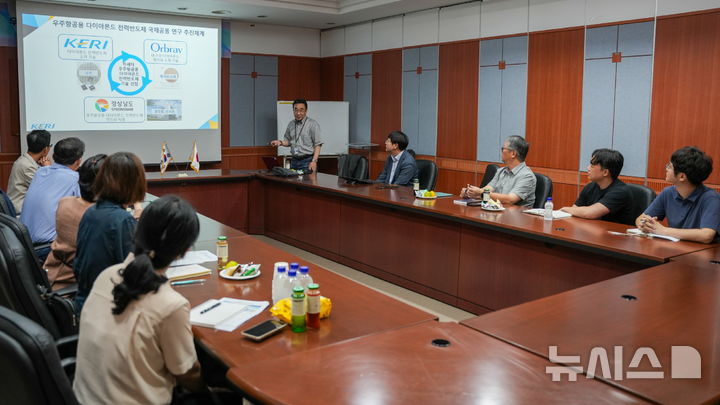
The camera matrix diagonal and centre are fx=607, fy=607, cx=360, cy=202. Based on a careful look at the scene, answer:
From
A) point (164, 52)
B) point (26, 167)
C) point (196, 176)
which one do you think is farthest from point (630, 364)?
point (164, 52)

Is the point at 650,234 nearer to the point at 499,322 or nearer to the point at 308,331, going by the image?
the point at 499,322

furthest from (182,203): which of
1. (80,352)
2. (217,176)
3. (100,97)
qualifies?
(100,97)

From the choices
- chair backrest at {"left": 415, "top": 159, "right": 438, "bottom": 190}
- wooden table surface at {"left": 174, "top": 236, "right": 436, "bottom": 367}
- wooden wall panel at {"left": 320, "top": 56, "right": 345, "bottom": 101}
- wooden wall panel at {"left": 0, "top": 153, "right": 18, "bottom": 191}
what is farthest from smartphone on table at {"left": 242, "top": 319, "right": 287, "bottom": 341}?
wooden wall panel at {"left": 320, "top": 56, "right": 345, "bottom": 101}

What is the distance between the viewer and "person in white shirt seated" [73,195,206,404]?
5.34 feet

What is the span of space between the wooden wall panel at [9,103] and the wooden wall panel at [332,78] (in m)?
4.36

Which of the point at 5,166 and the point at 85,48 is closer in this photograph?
the point at 85,48

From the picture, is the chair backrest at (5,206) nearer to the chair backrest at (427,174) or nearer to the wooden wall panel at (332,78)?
the chair backrest at (427,174)

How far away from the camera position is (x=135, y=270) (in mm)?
1617

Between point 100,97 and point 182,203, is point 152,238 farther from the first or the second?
point 100,97

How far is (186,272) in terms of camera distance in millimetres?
2744

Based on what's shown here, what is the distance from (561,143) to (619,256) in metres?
3.23

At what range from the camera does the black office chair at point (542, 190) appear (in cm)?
466

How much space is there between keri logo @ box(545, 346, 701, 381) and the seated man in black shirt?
2.26 metres

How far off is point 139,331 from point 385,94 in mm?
7179
